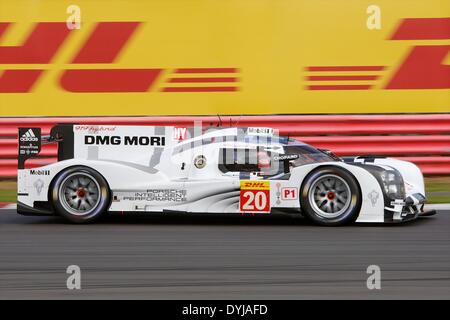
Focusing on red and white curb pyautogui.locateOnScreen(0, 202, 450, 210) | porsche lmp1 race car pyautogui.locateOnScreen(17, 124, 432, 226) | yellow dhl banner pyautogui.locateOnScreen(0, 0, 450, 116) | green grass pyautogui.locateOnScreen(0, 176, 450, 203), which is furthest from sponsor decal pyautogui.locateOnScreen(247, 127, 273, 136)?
yellow dhl banner pyautogui.locateOnScreen(0, 0, 450, 116)

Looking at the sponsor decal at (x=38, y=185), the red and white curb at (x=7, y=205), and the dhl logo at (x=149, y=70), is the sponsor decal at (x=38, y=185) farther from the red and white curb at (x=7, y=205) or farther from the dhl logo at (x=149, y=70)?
the dhl logo at (x=149, y=70)

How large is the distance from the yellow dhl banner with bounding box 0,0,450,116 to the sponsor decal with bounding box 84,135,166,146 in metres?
3.53

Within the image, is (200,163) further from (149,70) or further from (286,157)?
(149,70)

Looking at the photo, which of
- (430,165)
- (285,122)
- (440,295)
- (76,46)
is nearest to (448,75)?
(430,165)

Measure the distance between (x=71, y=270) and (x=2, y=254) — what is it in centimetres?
100

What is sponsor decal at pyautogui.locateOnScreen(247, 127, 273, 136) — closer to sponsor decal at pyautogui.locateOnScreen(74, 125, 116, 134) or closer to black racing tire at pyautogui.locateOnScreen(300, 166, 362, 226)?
black racing tire at pyautogui.locateOnScreen(300, 166, 362, 226)

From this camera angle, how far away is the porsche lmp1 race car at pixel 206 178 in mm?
8625

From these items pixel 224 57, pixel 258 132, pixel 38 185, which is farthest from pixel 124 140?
pixel 224 57

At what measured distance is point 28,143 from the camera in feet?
30.1

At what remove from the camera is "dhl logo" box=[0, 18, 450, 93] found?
1260 centimetres
